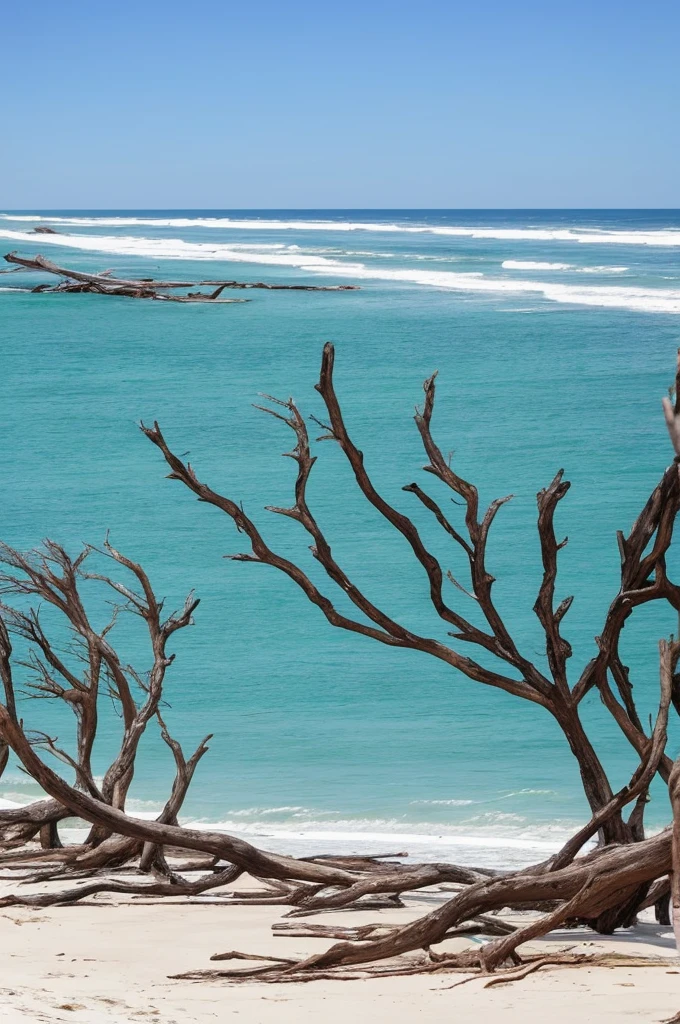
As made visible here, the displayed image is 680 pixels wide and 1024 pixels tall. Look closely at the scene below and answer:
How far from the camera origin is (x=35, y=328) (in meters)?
29.5

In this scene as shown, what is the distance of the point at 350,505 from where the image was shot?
46.7 feet

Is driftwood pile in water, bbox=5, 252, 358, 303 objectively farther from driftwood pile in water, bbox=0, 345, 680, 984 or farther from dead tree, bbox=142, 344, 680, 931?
dead tree, bbox=142, 344, 680, 931

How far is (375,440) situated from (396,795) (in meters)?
10.8

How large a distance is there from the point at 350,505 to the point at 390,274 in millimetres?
34692

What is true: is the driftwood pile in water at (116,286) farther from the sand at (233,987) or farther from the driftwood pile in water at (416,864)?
the sand at (233,987)

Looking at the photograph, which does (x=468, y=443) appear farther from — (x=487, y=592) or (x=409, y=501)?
(x=487, y=592)

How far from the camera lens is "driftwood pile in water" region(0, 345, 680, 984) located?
13.0 ft

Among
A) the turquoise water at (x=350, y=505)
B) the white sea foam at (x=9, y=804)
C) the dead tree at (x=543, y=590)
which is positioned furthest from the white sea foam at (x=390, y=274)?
the dead tree at (x=543, y=590)

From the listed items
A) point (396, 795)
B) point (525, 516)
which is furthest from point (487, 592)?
point (525, 516)

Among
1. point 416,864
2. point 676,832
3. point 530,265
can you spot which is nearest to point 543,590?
point 416,864

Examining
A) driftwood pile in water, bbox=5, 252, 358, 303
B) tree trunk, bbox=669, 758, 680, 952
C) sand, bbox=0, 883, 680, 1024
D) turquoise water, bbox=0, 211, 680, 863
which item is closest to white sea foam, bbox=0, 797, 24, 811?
turquoise water, bbox=0, 211, 680, 863

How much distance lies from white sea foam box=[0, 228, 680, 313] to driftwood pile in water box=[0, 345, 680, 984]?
29634mm

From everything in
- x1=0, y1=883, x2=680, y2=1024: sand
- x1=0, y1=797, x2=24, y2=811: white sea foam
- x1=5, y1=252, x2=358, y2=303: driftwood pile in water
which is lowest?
x1=0, y1=797, x2=24, y2=811: white sea foam

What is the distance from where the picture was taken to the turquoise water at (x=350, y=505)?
23.8ft
